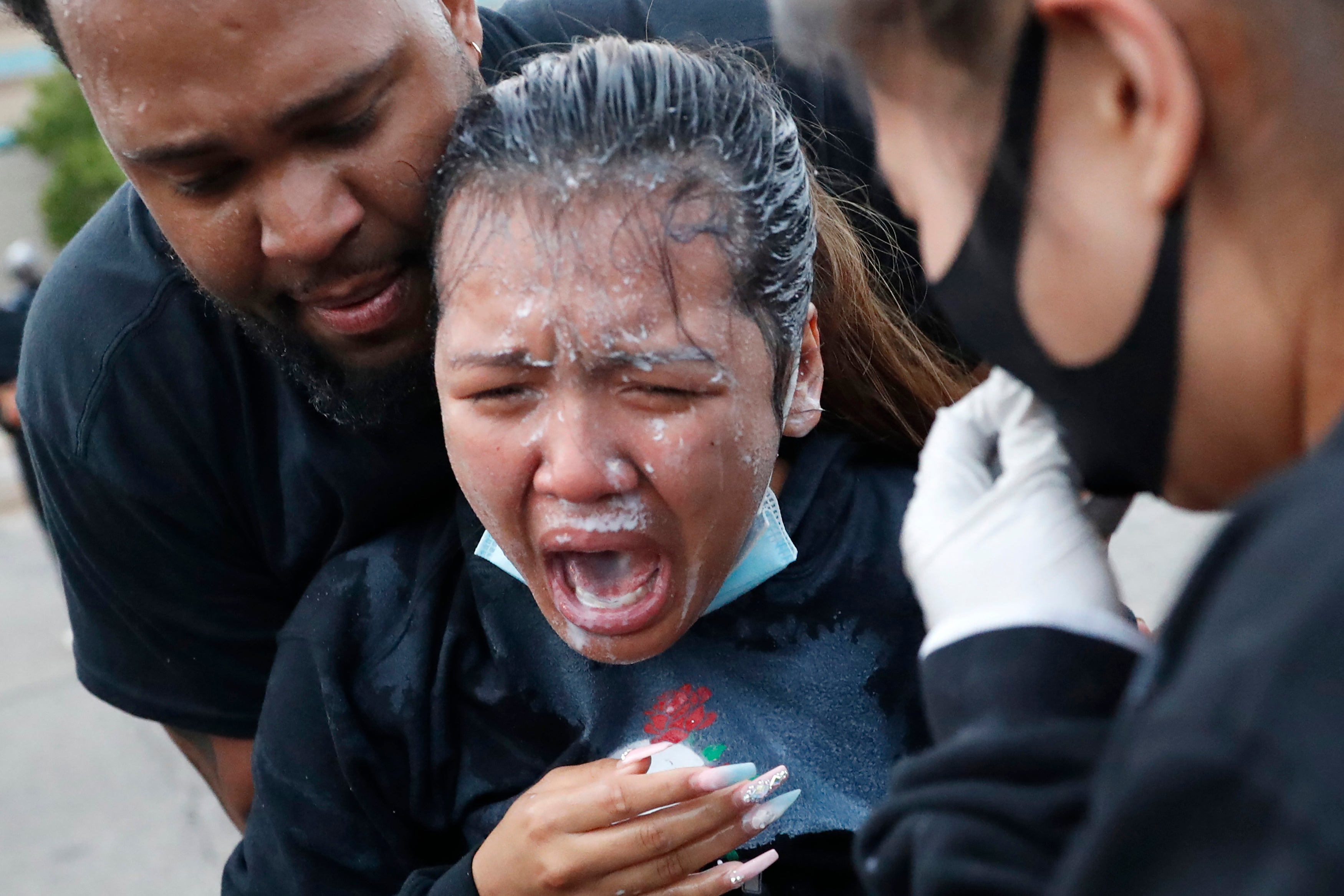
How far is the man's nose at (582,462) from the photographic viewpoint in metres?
1.36

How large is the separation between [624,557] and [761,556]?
220 mm

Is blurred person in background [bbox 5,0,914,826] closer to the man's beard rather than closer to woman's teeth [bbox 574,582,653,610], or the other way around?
the man's beard

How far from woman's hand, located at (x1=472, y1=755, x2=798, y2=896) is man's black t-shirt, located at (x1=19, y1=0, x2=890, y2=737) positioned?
62cm

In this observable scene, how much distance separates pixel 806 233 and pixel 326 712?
929mm

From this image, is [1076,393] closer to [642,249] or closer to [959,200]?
[959,200]

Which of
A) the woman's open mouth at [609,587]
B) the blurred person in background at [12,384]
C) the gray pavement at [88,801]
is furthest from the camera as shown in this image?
the blurred person in background at [12,384]

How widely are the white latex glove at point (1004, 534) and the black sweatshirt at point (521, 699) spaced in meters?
0.38

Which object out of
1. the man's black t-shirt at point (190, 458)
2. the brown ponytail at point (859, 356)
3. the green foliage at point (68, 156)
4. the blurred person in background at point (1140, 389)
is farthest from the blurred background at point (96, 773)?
the green foliage at point (68, 156)

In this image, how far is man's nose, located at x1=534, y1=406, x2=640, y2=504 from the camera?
1.36 m

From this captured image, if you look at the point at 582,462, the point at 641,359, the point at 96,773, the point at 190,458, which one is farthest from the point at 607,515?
the point at 96,773

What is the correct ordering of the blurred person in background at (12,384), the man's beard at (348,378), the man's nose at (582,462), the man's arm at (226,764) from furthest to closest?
the blurred person in background at (12,384)
the man's arm at (226,764)
the man's beard at (348,378)
the man's nose at (582,462)

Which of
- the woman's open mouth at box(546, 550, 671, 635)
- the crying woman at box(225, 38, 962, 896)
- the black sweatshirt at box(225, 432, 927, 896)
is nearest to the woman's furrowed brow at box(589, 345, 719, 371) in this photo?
the crying woman at box(225, 38, 962, 896)

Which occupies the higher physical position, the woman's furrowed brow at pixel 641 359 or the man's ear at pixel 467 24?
the man's ear at pixel 467 24

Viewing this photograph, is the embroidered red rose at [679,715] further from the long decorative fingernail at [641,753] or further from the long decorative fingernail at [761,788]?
the long decorative fingernail at [761,788]
